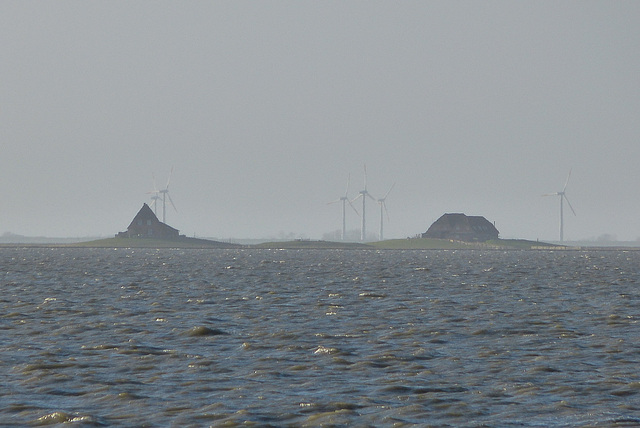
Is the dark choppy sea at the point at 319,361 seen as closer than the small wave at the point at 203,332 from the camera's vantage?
Yes

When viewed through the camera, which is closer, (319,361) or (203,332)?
(319,361)

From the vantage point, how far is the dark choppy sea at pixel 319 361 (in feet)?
67.9

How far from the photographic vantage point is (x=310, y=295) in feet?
173

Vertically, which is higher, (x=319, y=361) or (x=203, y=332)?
(x=203, y=332)

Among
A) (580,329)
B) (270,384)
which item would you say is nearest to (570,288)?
→ (580,329)

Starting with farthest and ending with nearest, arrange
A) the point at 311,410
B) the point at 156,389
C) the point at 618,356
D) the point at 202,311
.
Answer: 1. the point at 202,311
2. the point at 618,356
3. the point at 156,389
4. the point at 311,410

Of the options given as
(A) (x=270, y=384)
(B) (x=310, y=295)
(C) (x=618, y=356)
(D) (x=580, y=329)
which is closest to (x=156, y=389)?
(A) (x=270, y=384)

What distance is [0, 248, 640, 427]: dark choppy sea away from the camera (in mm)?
20688

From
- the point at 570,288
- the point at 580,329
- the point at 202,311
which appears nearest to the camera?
the point at 580,329

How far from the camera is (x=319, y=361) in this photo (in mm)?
27500

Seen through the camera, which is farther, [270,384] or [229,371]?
[229,371]

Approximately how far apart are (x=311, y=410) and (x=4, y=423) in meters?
6.25

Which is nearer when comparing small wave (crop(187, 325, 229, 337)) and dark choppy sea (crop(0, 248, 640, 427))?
dark choppy sea (crop(0, 248, 640, 427))

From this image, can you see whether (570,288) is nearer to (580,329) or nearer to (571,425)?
(580,329)
